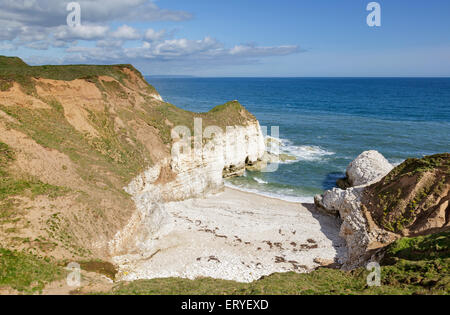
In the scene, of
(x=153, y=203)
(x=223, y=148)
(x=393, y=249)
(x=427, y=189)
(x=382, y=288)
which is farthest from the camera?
(x=223, y=148)

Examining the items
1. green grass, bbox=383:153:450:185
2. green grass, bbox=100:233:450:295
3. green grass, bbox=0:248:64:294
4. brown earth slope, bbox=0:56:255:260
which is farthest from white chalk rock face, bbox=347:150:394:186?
green grass, bbox=0:248:64:294

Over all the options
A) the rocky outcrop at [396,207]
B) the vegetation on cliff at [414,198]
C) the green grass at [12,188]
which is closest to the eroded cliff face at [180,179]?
the green grass at [12,188]

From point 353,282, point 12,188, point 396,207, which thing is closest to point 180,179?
point 12,188

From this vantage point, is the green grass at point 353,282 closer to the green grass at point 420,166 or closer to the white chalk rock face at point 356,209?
the white chalk rock face at point 356,209

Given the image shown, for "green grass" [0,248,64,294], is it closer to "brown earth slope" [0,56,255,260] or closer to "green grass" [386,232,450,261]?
"brown earth slope" [0,56,255,260]

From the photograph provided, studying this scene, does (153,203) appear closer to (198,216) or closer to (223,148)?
(198,216)
